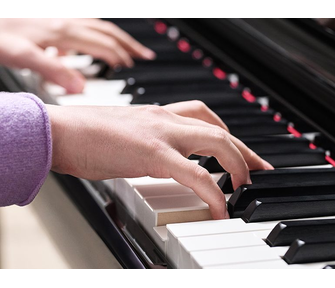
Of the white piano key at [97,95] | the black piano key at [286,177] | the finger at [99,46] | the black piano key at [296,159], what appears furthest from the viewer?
the finger at [99,46]

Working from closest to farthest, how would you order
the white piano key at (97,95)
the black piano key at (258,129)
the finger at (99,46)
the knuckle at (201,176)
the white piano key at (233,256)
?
the white piano key at (233,256), the knuckle at (201,176), the black piano key at (258,129), the white piano key at (97,95), the finger at (99,46)

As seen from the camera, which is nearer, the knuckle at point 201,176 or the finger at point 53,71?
the knuckle at point 201,176

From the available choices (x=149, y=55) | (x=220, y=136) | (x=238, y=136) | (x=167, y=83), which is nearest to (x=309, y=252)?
(x=220, y=136)

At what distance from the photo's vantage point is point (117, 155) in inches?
40.6

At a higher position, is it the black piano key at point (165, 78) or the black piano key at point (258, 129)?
the black piano key at point (258, 129)

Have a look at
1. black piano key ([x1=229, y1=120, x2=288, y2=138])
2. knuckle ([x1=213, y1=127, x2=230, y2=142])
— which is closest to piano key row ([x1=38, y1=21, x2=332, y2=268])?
black piano key ([x1=229, y1=120, x2=288, y2=138])

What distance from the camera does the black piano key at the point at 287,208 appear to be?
972mm

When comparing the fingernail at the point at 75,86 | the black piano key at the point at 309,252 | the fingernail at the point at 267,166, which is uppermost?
the black piano key at the point at 309,252

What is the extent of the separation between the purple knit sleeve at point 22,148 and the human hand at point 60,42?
64cm

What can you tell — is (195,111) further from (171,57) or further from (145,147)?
(171,57)

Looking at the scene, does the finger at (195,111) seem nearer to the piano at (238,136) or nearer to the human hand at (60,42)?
the piano at (238,136)

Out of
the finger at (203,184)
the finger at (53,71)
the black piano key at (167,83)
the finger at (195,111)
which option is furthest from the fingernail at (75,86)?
the finger at (203,184)
